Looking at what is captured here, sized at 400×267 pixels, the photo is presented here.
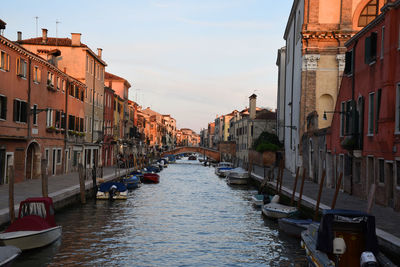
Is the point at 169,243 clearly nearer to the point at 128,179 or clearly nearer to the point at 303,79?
the point at 128,179

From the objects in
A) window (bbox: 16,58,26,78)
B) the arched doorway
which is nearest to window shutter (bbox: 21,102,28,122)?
window (bbox: 16,58,26,78)

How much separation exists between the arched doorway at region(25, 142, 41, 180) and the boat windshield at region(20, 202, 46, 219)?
45.9 feet

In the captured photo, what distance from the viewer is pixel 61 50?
37844mm

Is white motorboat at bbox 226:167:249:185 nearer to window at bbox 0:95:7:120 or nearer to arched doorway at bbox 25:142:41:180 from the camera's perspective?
arched doorway at bbox 25:142:41:180

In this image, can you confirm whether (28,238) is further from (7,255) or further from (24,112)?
(24,112)

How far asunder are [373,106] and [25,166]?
18.4 metres

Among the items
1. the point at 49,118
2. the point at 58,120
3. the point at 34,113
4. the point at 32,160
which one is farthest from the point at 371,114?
the point at 58,120

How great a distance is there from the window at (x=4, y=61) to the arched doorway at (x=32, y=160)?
629 centimetres

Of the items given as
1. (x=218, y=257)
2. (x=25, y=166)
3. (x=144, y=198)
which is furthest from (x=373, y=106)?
(x=25, y=166)

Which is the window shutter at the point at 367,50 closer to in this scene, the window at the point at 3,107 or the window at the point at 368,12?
the window at the point at 3,107

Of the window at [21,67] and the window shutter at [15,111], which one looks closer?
the window shutter at [15,111]

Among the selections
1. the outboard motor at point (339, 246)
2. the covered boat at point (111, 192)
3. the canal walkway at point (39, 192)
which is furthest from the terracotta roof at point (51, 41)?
the outboard motor at point (339, 246)

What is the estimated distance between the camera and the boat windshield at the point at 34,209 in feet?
49.9

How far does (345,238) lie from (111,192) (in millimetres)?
17882
